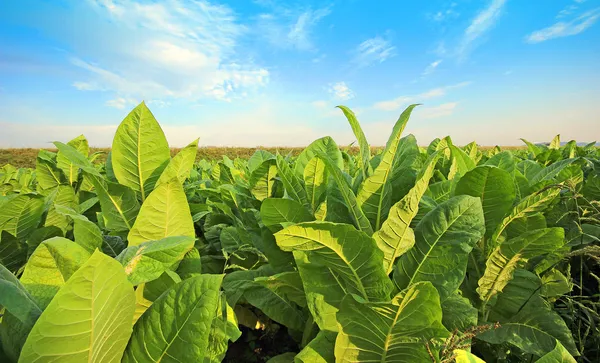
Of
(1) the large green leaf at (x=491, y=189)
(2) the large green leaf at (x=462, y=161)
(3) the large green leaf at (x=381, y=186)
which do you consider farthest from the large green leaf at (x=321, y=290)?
(2) the large green leaf at (x=462, y=161)

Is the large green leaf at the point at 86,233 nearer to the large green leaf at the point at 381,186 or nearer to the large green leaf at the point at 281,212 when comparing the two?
the large green leaf at the point at 281,212

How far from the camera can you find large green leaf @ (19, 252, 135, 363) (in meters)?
0.69

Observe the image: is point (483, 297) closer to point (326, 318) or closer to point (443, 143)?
point (326, 318)

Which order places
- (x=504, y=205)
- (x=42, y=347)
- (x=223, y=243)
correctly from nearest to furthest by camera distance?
(x=42, y=347)
(x=504, y=205)
(x=223, y=243)

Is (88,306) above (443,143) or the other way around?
the other way around

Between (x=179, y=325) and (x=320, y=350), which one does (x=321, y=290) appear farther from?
(x=179, y=325)

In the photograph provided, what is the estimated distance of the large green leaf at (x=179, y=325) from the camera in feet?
2.68

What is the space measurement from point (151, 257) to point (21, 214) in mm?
942

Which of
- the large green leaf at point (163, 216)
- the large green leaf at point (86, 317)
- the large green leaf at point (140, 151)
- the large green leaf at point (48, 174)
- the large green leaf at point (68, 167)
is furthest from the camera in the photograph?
the large green leaf at point (48, 174)

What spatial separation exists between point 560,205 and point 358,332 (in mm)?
1850

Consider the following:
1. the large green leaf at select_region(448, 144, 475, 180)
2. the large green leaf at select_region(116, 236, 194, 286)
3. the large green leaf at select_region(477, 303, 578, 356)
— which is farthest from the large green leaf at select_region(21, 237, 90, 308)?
the large green leaf at select_region(448, 144, 475, 180)

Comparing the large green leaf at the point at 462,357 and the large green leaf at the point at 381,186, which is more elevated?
the large green leaf at the point at 381,186

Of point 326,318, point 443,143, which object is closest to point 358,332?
point 326,318

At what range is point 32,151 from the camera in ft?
105
